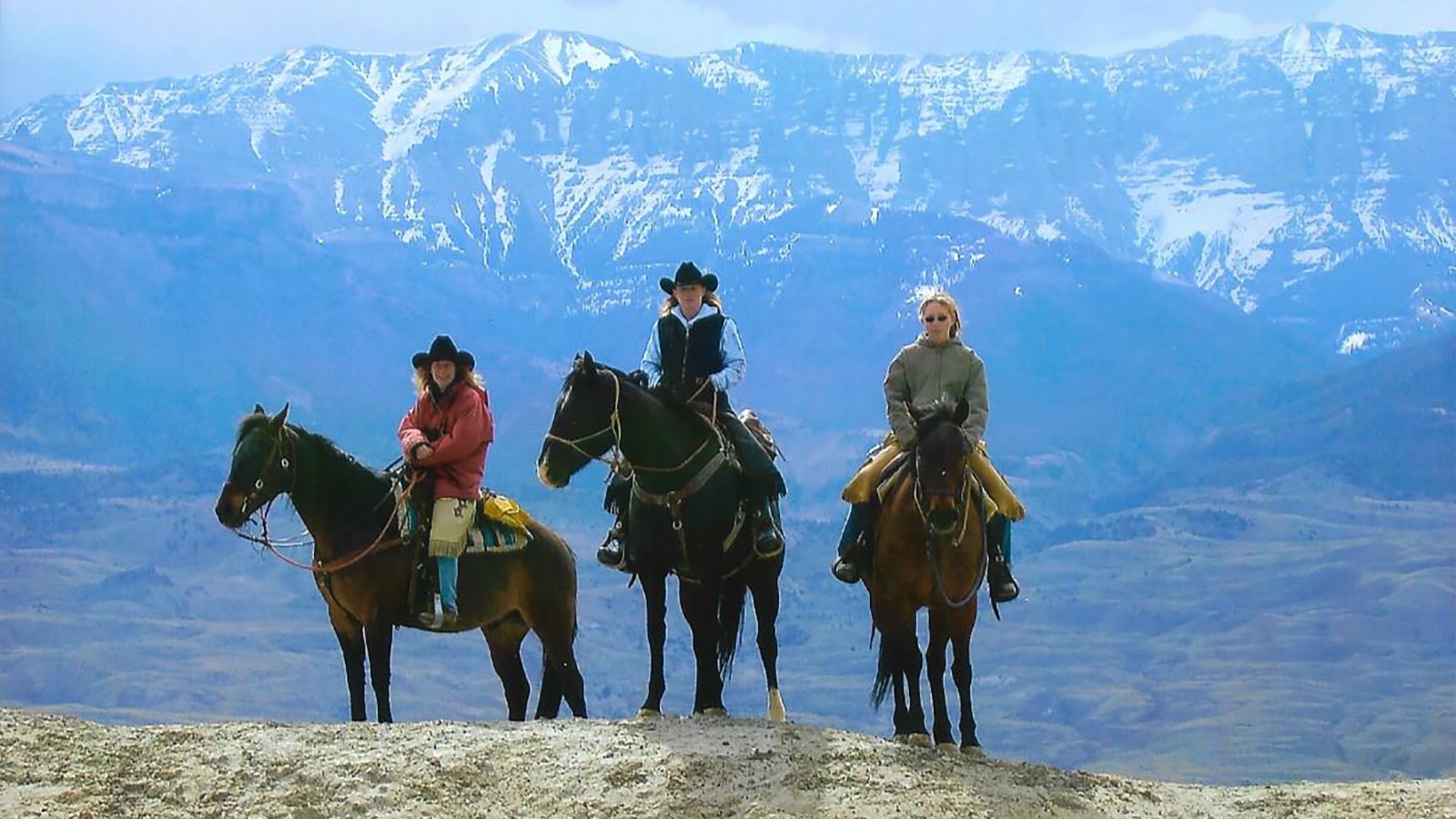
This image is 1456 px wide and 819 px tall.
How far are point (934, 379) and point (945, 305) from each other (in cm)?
67

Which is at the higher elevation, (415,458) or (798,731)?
(415,458)

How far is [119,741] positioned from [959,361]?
25.4 ft

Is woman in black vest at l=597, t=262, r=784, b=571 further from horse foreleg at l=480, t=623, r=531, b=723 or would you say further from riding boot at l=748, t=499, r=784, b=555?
horse foreleg at l=480, t=623, r=531, b=723

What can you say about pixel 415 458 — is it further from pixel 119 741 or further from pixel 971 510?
pixel 971 510

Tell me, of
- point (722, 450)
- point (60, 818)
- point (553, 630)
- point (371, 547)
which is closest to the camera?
point (60, 818)

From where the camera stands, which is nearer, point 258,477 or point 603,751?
point 603,751

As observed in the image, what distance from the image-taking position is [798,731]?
1477 centimetres

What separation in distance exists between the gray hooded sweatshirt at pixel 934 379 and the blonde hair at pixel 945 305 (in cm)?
16

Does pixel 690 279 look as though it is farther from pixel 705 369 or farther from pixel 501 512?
pixel 501 512

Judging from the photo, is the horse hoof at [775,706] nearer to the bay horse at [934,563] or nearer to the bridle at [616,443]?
the bay horse at [934,563]

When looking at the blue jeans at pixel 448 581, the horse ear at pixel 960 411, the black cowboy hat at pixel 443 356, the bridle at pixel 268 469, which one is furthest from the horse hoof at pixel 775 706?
the bridle at pixel 268 469

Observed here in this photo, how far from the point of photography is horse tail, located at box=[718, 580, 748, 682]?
1692cm

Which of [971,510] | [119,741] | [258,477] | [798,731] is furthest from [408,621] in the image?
[971,510]

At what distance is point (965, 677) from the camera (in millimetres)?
15328
